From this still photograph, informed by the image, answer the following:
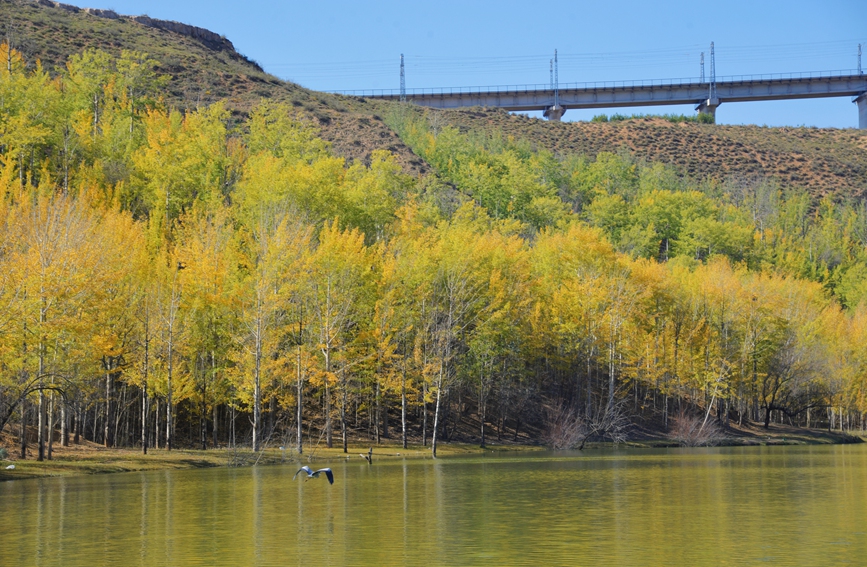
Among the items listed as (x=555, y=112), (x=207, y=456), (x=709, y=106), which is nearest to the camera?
(x=207, y=456)

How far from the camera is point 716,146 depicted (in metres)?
186

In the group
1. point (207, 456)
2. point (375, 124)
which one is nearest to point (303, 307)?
point (207, 456)

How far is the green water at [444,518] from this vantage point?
826 inches

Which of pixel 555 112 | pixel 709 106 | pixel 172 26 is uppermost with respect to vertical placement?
pixel 172 26

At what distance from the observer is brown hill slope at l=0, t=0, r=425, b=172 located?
128375 millimetres

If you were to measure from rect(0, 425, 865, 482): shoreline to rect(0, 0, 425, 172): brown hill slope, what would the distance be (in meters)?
68.1

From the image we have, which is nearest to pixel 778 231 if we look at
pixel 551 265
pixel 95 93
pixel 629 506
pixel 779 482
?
pixel 551 265

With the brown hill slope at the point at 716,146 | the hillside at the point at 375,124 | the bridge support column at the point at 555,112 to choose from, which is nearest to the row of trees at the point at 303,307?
the hillside at the point at 375,124

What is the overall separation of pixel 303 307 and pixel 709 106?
14167 centimetres

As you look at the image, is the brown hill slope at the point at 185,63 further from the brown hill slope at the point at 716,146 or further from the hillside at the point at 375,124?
the brown hill slope at the point at 716,146

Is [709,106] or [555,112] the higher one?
[709,106]

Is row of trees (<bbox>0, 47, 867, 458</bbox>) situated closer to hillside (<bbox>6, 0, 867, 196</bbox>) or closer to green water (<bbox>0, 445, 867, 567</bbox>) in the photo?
green water (<bbox>0, 445, 867, 567</bbox>)

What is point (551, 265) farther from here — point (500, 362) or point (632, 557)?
point (632, 557)

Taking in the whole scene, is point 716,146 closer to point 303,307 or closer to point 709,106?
point 709,106
